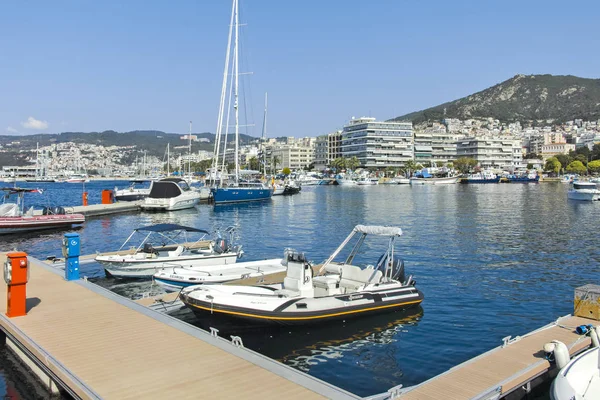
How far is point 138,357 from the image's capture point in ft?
33.6

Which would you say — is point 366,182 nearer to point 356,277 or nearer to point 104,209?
point 104,209

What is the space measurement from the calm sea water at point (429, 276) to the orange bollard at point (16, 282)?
535 centimetres

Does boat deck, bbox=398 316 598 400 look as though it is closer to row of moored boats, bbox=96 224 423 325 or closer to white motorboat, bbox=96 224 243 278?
row of moored boats, bbox=96 224 423 325

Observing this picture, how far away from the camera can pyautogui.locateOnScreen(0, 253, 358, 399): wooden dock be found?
8.61 meters

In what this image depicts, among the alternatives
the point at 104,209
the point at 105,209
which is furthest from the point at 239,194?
the point at 104,209

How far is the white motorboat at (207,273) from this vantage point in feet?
63.7

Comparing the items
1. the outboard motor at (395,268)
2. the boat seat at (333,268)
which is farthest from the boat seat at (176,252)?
the outboard motor at (395,268)

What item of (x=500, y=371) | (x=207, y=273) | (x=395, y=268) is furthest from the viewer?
(x=207, y=273)

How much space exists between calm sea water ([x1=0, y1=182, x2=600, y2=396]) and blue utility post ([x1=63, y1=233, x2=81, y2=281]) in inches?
118

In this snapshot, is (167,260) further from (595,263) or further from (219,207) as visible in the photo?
(219,207)

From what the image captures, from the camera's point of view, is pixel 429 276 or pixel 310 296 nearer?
pixel 310 296

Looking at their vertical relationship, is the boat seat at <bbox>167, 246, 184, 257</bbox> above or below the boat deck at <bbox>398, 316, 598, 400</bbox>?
above

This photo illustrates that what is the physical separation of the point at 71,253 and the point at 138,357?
8.40 metres

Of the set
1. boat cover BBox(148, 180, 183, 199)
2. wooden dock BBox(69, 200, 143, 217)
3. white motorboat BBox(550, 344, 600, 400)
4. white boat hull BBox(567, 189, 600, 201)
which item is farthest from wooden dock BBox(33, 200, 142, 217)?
white boat hull BBox(567, 189, 600, 201)
